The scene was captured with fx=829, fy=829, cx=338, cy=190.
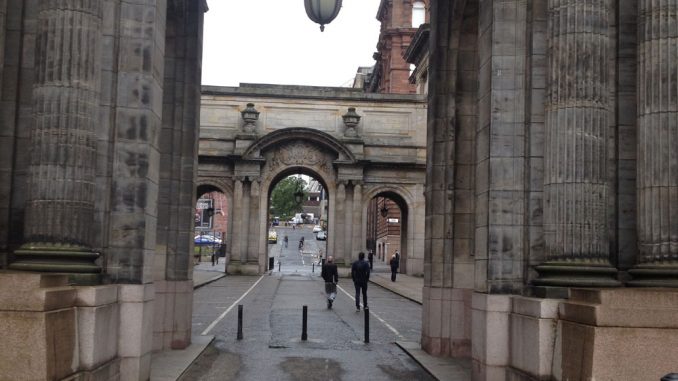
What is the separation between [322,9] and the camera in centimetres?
1355

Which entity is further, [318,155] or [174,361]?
[318,155]

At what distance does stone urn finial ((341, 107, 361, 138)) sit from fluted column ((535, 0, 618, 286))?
153ft

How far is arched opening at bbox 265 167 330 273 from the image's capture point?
5994 centimetres

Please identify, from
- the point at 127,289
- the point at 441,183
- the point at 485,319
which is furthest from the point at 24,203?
the point at 441,183

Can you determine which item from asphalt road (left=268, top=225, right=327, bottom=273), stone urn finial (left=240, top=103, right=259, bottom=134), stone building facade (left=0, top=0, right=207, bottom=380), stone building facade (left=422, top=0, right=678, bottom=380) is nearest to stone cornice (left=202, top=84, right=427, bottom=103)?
stone urn finial (left=240, top=103, right=259, bottom=134)

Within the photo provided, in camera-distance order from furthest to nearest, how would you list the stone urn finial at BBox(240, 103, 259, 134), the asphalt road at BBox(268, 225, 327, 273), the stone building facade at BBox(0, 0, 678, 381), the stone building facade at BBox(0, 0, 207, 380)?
the asphalt road at BBox(268, 225, 327, 273) → the stone urn finial at BBox(240, 103, 259, 134) → the stone building facade at BBox(0, 0, 207, 380) → the stone building facade at BBox(0, 0, 678, 381)

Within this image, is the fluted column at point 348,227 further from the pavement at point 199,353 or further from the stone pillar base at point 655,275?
the stone pillar base at point 655,275

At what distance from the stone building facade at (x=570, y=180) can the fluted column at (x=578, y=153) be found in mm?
18

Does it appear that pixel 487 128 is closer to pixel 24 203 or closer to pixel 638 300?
pixel 638 300

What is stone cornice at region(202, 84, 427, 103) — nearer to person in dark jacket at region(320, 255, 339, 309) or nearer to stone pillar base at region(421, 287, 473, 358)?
person in dark jacket at region(320, 255, 339, 309)

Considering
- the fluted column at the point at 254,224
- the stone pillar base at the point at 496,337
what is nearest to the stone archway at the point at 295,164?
the fluted column at the point at 254,224

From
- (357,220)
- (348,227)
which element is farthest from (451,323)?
(357,220)

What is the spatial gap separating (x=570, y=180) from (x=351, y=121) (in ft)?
155

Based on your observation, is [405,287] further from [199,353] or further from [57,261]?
[57,261]
